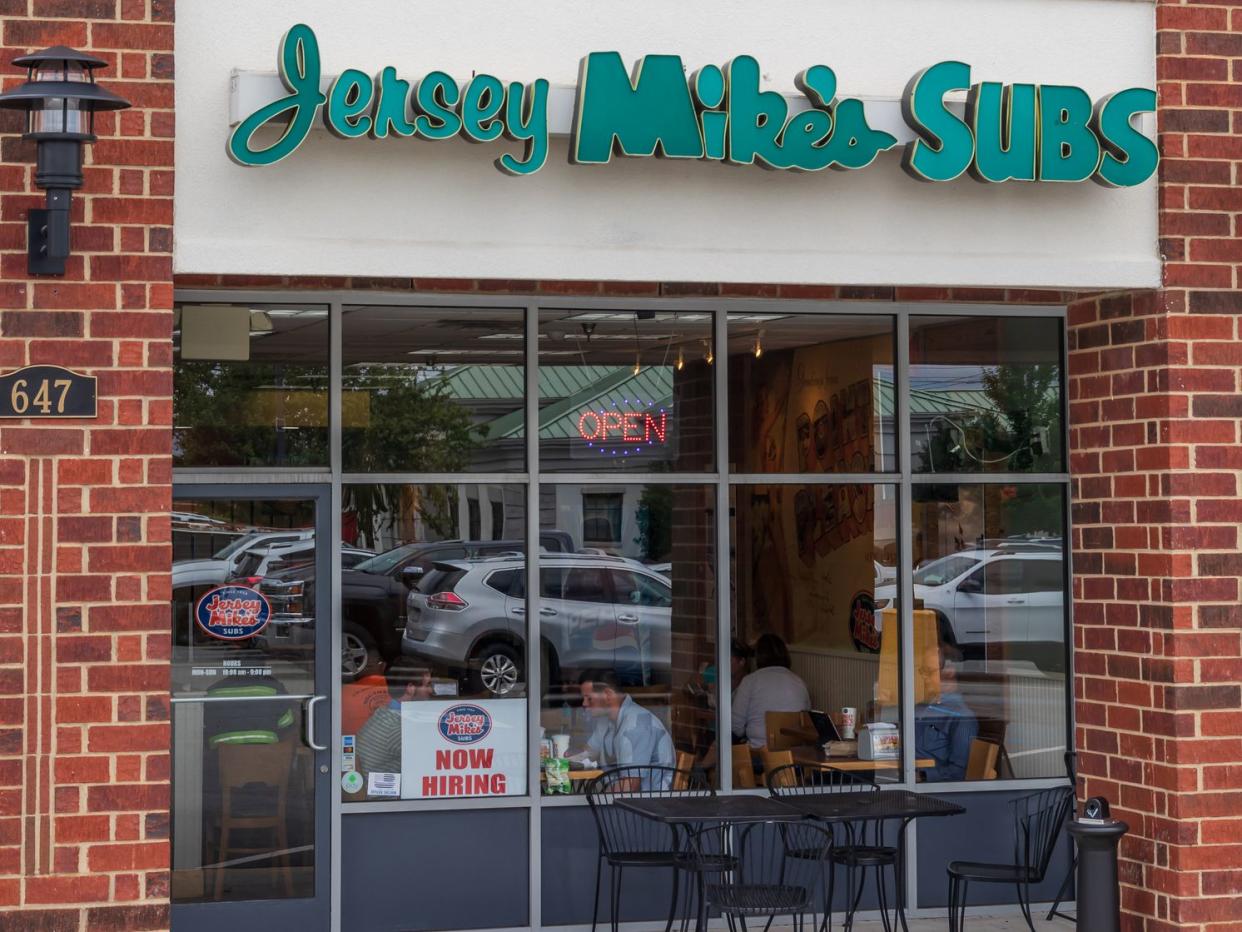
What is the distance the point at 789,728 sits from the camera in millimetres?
8789

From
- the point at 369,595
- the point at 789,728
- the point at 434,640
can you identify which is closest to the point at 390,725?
the point at 434,640

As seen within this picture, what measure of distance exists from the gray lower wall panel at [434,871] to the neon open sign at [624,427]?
199 centimetres

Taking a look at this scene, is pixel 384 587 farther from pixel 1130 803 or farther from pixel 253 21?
Result: pixel 1130 803

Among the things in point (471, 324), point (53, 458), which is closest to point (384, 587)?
point (471, 324)

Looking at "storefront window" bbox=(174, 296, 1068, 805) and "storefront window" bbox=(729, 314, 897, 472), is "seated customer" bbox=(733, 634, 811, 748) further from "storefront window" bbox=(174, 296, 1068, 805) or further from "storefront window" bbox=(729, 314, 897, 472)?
"storefront window" bbox=(729, 314, 897, 472)

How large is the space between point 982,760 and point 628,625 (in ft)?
6.99

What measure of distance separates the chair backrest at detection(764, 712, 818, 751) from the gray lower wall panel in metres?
1.44

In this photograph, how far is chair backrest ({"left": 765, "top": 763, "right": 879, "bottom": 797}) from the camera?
8.60 meters

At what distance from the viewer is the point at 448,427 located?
829 cm

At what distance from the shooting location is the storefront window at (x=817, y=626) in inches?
341

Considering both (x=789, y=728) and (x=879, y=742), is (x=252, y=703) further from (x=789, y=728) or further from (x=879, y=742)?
(x=879, y=742)

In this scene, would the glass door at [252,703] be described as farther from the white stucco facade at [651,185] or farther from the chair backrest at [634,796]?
the white stucco facade at [651,185]

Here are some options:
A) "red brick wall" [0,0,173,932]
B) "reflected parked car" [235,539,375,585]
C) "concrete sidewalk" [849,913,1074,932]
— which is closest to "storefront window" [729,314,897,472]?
"reflected parked car" [235,539,375,585]

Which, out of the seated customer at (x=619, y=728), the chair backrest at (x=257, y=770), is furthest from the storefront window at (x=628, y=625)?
the chair backrest at (x=257, y=770)
